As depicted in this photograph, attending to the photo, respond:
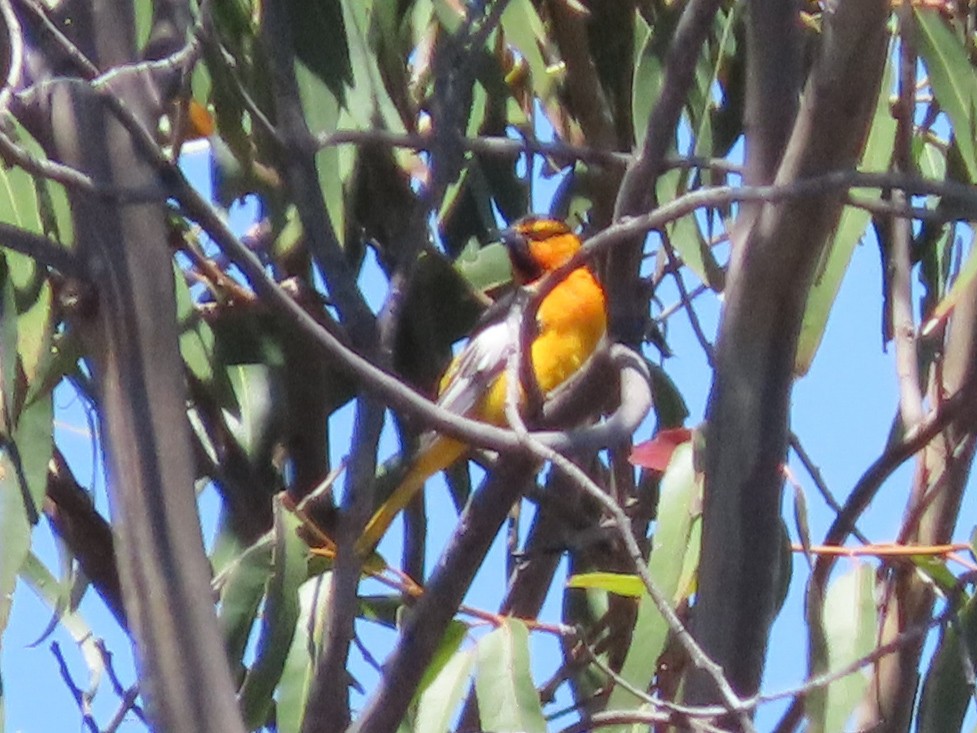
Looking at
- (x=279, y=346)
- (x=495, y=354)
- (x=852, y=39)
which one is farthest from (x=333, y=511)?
(x=852, y=39)

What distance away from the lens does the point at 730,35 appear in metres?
1.86

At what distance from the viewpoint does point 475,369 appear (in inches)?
88.6

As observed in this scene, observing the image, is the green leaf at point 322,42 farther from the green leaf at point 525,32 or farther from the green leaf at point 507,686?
the green leaf at point 507,686

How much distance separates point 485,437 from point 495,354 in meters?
0.91

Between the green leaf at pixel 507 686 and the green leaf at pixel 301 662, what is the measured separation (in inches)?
6.0

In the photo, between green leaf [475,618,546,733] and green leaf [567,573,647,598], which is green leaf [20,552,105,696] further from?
green leaf [567,573,647,598]

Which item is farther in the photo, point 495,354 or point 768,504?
point 495,354

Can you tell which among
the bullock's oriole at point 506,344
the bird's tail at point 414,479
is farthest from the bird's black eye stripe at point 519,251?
the bird's tail at point 414,479

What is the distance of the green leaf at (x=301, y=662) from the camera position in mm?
1584

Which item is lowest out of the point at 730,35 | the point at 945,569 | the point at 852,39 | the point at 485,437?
the point at 945,569

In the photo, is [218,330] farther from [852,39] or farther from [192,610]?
[852,39]

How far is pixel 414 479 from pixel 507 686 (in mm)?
536

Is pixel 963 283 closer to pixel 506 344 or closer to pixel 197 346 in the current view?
pixel 506 344

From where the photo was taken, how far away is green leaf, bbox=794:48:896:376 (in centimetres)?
156
